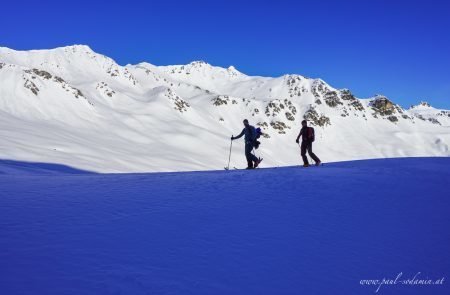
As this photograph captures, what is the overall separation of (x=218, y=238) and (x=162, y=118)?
91.5 meters

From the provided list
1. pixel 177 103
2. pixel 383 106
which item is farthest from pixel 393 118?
pixel 177 103

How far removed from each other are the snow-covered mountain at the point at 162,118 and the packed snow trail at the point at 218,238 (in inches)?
845

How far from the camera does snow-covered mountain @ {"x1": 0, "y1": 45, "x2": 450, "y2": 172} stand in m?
43.3

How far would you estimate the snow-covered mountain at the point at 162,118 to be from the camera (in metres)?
43.3

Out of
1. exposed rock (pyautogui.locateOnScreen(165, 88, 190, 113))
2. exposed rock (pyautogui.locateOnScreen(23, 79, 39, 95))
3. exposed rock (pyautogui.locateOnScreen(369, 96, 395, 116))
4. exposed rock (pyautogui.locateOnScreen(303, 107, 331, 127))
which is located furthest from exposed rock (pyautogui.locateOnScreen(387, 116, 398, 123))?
exposed rock (pyautogui.locateOnScreen(23, 79, 39, 95))

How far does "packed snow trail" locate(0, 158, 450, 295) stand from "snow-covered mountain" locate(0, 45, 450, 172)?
21.5 metres

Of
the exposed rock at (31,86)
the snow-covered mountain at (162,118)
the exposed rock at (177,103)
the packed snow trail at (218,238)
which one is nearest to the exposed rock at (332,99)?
the snow-covered mountain at (162,118)

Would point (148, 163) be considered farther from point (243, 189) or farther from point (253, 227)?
point (253, 227)

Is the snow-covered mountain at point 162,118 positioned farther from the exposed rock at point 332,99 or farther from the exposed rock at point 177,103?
the exposed rock at point 332,99

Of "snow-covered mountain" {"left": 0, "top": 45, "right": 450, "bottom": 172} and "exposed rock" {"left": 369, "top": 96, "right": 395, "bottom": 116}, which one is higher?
"exposed rock" {"left": 369, "top": 96, "right": 395, "bottom": 116}

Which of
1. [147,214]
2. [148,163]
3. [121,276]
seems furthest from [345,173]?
[148,163]

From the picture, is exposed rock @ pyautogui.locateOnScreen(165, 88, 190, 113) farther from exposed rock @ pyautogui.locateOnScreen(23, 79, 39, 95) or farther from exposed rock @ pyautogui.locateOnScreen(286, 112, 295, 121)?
exposed rock @ pyautogui.locateOnScreen(286, 112, 295, 121)

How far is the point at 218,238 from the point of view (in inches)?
223

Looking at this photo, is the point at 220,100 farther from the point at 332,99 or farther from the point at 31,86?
the point at 31,86
